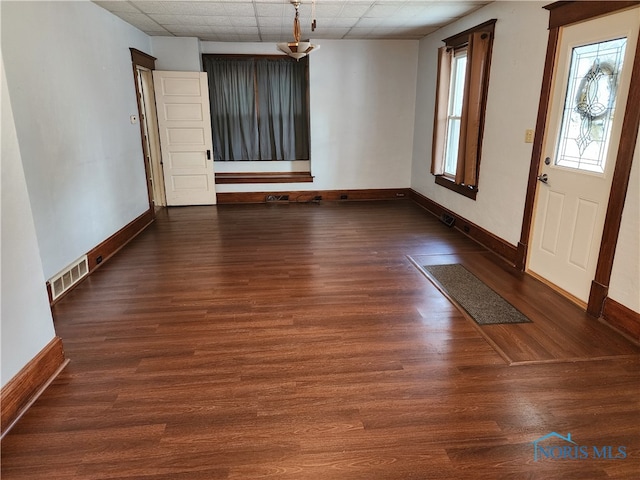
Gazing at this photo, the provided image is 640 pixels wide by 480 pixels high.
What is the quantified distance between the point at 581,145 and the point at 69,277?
14.5ft

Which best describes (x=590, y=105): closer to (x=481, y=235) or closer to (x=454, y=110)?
(x=481, y=235)

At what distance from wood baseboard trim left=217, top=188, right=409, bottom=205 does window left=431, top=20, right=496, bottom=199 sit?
1.29 meters

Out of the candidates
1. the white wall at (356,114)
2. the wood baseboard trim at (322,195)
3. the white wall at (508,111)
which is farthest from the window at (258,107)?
the white wall at (508,111)

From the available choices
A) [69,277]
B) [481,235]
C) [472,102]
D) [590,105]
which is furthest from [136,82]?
[590,105]

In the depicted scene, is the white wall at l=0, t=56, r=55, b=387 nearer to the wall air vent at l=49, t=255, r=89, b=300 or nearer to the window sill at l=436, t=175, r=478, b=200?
the wall air vent at l=49, t=255, r=89, b=300

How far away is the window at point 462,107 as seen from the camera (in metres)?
4.59

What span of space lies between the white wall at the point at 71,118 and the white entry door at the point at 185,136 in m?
1.03

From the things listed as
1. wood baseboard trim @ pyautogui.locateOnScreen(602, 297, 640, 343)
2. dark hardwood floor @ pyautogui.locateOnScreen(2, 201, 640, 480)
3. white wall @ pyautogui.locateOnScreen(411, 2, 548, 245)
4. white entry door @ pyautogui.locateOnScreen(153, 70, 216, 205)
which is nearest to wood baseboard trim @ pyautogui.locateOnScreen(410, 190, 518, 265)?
→ white wall @ pyautogui.locateOnScreen(411, 2, 548, 245)

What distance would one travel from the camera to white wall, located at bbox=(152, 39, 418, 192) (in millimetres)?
6637

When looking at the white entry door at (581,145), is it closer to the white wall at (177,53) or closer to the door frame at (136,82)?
the door frame at (136,82)

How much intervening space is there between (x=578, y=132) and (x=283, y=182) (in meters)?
4.68

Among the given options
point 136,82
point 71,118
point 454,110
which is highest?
point 136,82

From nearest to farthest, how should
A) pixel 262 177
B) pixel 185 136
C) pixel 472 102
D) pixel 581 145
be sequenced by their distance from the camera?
pixel 581 145 → pixel 472 102 → pixel 185 136 → pixel 262 177
